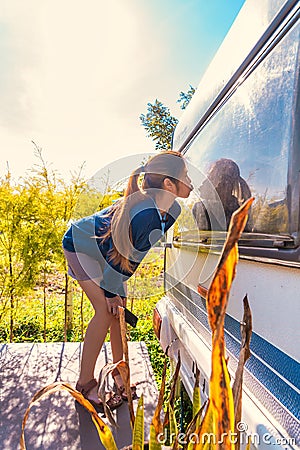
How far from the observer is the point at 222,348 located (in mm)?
541

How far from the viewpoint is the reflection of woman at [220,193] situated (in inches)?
65.7

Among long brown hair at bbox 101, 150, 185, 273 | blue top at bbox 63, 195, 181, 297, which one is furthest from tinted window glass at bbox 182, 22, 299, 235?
blue top at bbox 63, 195, 181, 297

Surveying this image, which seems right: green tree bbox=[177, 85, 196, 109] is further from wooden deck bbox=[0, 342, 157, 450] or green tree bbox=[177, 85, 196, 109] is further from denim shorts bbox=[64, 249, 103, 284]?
denim shorts bbox=[64, 249, 103, 284]

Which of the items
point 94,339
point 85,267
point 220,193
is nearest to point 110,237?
point 85,267

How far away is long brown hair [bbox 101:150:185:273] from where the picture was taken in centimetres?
217

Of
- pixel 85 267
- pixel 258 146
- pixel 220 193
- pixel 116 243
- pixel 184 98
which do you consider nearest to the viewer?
pixel 258 146

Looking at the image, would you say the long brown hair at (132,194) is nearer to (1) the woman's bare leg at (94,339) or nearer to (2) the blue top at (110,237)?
(2) the blue top at (110,237)

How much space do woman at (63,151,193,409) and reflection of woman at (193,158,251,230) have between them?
9.0 inches

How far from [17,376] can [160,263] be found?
6.67ft

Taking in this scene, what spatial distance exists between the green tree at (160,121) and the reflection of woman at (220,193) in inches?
204

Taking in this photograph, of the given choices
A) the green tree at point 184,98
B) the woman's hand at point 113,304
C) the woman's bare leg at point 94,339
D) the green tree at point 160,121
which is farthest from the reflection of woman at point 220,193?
the green tree at point 184,98

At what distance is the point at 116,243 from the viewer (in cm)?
220

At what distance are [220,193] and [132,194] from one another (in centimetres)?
57

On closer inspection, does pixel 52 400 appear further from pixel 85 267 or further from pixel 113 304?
pixel 85 267
